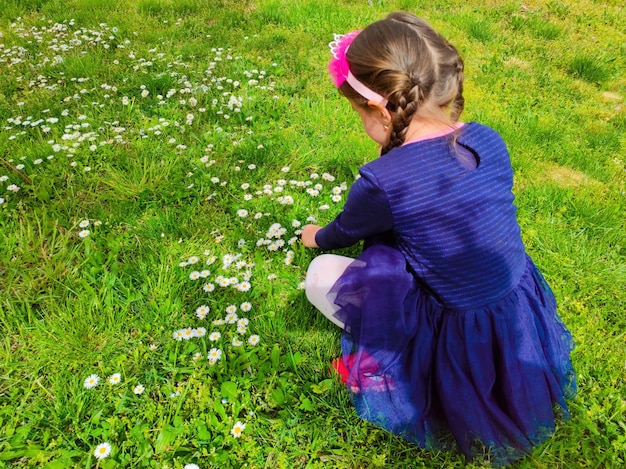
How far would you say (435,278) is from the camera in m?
1.74

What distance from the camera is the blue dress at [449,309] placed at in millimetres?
1587

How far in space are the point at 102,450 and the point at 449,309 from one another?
4.97 ft

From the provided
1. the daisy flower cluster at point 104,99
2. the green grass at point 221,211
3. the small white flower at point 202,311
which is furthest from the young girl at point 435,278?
the daisy flower cluster at point 104,99

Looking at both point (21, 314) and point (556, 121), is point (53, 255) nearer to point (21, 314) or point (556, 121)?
point (21, 314)

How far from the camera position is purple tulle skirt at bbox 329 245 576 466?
1.71 meters

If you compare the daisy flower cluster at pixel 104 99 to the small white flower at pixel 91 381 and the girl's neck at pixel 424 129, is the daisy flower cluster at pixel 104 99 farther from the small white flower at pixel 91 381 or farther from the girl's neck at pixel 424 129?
the girl's neck at pixel 424 129

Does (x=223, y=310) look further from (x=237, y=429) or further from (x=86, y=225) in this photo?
(x=86, y=225)

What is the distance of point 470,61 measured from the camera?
445 cm

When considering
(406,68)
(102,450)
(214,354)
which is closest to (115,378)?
(102,450)

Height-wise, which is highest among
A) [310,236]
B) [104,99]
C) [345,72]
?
[345,72]

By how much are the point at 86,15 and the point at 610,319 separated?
5663 millimetres

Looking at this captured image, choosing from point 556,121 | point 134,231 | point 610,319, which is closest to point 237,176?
point 134,231

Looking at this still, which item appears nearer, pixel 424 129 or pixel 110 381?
pixel 424 129

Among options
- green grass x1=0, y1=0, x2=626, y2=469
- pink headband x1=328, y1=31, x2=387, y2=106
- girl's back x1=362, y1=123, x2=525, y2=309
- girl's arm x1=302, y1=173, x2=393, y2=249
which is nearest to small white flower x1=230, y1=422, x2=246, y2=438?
green grass x1=0, y1=0, x2=626, y2=469
